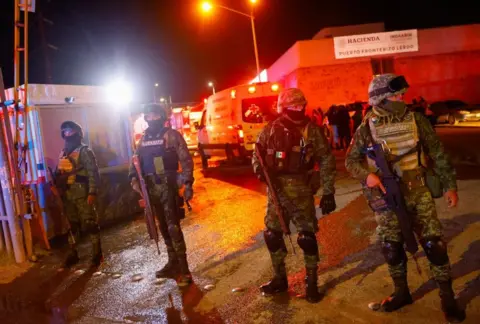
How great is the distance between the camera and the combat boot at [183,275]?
4.81 m

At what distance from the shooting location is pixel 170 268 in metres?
5.20

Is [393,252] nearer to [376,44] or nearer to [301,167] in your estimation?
[301,167]

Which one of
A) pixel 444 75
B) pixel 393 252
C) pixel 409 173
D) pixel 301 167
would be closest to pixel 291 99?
pixel 301 167

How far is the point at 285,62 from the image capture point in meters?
29.5

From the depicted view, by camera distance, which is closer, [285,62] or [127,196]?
[127,196]

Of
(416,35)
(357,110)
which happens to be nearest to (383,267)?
(357,110)

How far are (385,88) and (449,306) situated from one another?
5.62ft

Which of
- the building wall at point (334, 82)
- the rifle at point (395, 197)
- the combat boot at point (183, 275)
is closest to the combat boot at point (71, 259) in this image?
the combat boot at point (183, 275)

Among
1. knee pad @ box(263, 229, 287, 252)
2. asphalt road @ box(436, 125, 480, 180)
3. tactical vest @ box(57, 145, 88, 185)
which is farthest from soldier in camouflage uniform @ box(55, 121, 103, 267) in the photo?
asphalt road @ box(436, 125, 480, 180)

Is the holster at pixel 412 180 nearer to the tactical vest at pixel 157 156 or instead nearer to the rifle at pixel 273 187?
the rifle at pixel 273 187

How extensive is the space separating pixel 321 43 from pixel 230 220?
68.1ft

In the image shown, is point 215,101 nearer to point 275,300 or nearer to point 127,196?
point 127,196

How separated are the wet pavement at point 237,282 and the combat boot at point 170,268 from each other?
10cm

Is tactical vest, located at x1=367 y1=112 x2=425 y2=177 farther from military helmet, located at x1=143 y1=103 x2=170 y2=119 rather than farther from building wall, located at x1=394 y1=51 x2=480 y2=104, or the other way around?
building wall, located at x1=394 y1=51 x2=480 y2=104
